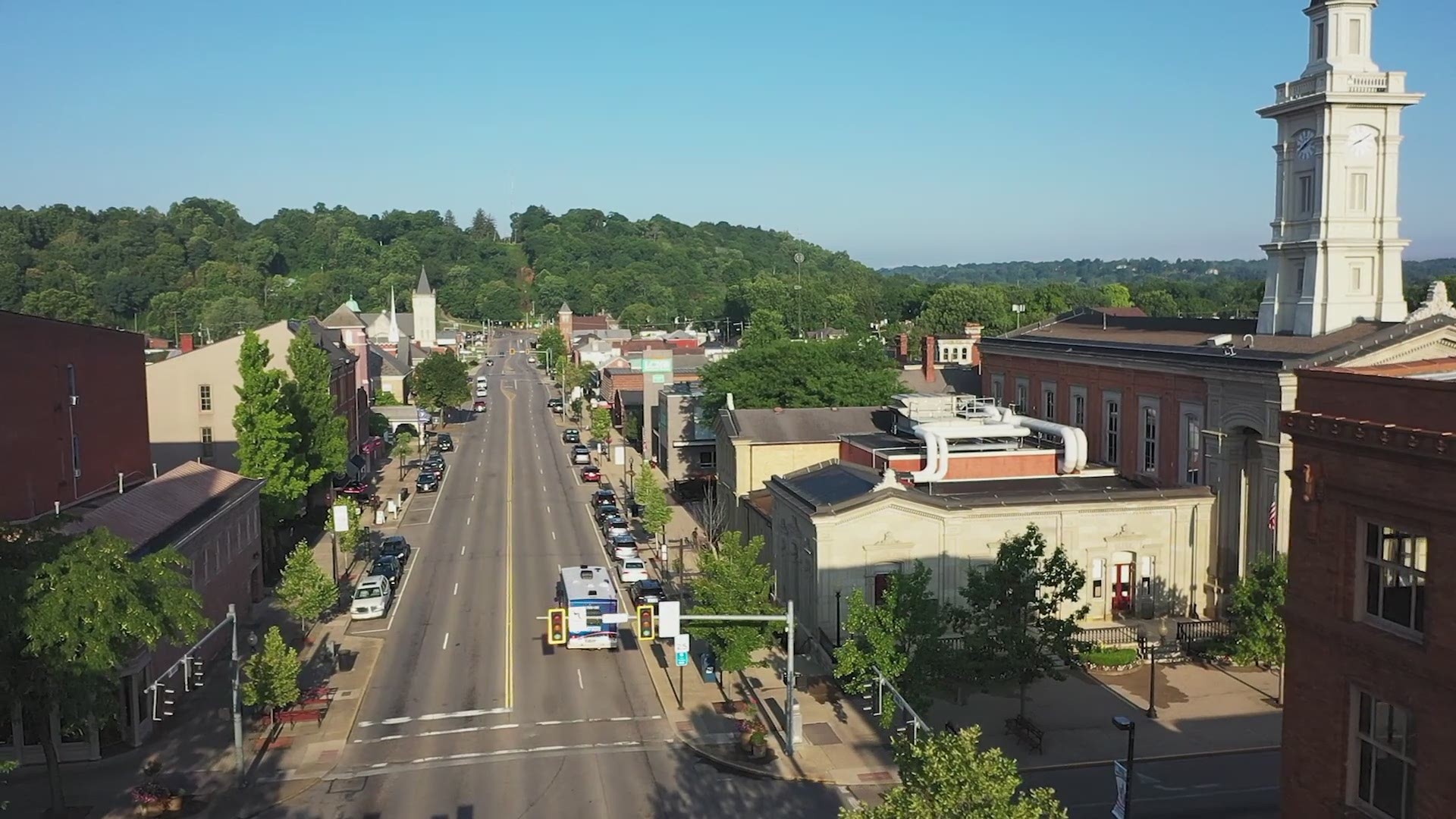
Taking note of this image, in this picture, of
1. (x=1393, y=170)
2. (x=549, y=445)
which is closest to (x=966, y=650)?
(x=1393, y=170)

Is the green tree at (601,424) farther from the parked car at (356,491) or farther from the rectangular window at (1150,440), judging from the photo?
the rectangular window at (1150,440)

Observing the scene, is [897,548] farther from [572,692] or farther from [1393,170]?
[1393,170]

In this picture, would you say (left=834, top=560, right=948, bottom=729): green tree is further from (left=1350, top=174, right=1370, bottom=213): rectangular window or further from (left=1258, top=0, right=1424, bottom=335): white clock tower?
(left=1350, top=174, right=1370, bottom=213): rectangular window

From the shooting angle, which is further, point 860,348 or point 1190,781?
point 860,348

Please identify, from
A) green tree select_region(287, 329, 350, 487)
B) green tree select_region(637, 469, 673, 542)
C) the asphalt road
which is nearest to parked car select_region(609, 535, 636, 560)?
the asphalt road

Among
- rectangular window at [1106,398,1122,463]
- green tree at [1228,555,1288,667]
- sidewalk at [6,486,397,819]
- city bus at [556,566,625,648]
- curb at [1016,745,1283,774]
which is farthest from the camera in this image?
rectangular window at [1106,398,1122,463]

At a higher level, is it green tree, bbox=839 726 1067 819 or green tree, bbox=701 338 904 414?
green tree, bbox=701 338 904 414
